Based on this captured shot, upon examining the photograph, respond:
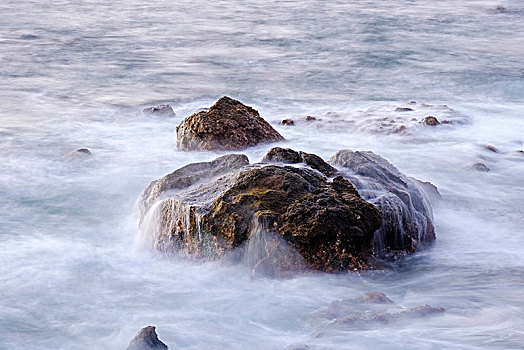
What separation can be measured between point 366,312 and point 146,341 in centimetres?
131

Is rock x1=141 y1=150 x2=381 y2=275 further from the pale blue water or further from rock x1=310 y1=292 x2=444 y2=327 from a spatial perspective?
rock x1=310 y1=292 x2=444 y2=327

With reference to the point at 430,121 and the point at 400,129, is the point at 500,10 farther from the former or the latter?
the point at 400,129

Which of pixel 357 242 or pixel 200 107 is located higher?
pixel 357 242

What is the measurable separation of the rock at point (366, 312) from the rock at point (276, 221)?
42 cm

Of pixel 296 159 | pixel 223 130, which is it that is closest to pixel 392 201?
pixel 296 159

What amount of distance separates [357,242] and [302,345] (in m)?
1.13

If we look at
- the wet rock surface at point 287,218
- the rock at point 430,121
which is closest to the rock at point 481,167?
the rock at point 430,121

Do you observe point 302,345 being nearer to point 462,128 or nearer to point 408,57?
point 462,128

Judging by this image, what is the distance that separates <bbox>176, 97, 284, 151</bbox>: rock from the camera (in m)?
7.79

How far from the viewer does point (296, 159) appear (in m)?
5.86

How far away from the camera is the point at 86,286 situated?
197 inches

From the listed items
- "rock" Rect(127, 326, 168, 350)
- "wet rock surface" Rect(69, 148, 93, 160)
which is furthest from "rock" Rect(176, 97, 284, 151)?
"rock" Rect(127, 326, 168, 350)

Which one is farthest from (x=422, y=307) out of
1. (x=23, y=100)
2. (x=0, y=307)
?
(x=23, y=100)

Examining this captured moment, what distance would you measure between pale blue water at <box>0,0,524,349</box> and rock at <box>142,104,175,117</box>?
7.3 inches
